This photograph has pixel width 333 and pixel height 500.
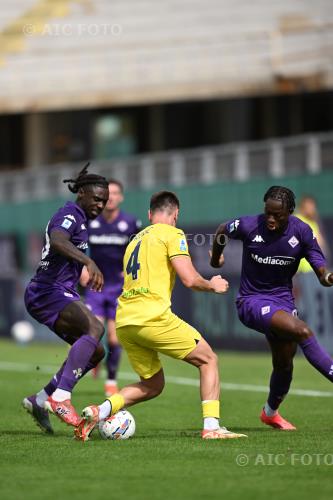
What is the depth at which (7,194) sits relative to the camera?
33.5 meters

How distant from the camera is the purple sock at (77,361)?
9.18 meters

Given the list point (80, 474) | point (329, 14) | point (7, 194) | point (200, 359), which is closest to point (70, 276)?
point (200, 359)

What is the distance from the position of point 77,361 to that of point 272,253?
1.88 metres

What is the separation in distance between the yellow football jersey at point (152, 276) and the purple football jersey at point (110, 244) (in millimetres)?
5239

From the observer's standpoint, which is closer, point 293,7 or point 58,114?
point 293,7

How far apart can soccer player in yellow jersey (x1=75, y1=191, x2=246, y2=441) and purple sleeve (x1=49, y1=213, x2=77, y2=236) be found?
59cm

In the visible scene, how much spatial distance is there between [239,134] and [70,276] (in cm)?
2782

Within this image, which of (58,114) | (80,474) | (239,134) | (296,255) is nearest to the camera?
(80,474)

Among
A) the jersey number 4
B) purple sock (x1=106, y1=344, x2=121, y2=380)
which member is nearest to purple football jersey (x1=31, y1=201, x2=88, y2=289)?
the jersey number 4

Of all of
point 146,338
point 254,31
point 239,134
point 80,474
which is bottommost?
point 80,474

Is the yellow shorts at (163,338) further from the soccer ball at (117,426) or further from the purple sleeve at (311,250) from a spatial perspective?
the purple sleeve at (311,250)

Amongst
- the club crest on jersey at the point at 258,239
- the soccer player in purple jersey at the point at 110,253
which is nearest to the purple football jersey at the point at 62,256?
the club crest on jersey at the point at 258,239

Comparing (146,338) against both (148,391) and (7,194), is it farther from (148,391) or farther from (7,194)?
(7,194)

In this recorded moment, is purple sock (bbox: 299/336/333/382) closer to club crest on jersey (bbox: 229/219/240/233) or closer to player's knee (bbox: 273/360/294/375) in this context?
player's knee (bbox: 273/360/294/375)
